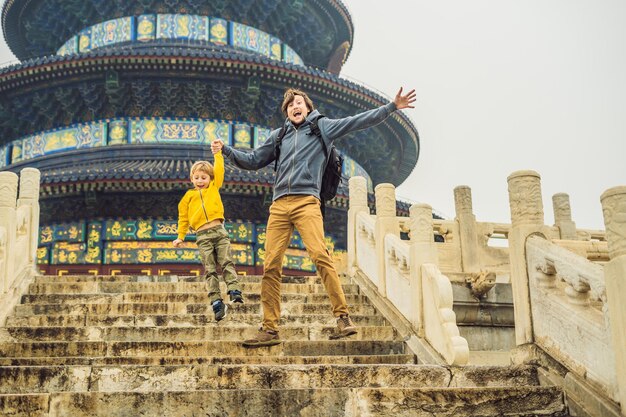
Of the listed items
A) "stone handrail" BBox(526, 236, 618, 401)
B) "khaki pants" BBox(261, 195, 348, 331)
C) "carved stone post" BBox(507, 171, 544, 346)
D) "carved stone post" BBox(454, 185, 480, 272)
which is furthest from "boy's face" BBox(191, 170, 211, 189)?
"carved stone post" BBox(454, 185, 480, 272)

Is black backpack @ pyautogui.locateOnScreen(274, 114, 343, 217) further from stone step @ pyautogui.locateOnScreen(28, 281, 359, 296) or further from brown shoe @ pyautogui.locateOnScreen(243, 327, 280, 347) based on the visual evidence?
stone step @ pyautogui.locateOnScreen(28, 281, 359, 296)

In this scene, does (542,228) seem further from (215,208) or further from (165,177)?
(165,177)

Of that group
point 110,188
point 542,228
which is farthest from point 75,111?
point 542,228

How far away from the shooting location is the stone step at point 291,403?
427 cm

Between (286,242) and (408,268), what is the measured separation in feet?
6.76

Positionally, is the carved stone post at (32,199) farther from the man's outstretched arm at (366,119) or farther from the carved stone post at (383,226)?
the man's outstretched arm at (366,119)

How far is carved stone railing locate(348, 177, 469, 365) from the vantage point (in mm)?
6531

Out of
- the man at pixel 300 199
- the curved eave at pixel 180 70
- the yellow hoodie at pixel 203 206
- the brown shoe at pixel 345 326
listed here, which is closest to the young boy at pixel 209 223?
the yellow hoodie at pixel 203 206

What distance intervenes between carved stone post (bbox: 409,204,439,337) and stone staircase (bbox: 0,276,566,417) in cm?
36

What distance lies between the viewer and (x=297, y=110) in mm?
6188

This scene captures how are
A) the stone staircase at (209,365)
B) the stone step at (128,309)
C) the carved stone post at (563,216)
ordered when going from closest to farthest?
1. the stone staircase at (209,365)
2. the stone step at (128,309)
3. the carved stone post at (563,216)

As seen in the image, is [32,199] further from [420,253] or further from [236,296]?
[420,253]

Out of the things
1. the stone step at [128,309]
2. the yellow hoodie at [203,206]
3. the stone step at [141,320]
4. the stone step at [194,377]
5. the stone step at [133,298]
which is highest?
the yellow hoodie at [203,206]

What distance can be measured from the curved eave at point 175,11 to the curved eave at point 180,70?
12.2 feet
